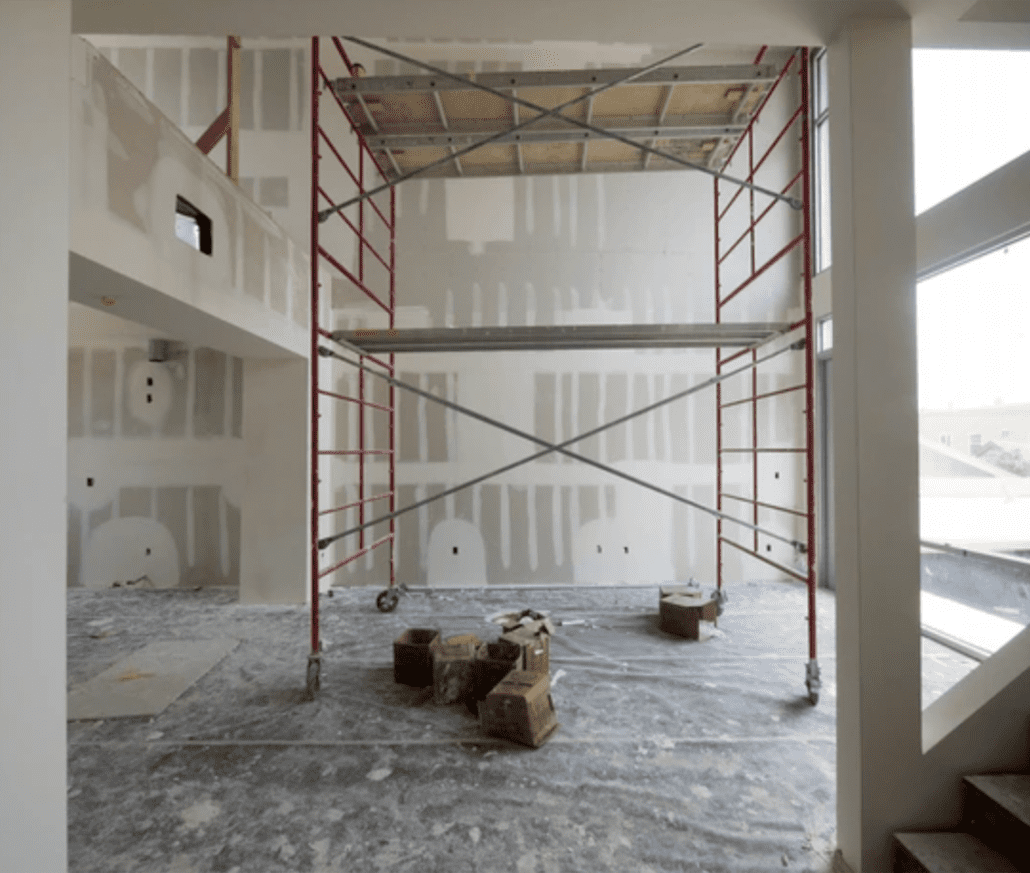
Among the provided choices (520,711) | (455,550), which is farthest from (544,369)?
(520,711)

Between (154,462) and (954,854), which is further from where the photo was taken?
(154,462)

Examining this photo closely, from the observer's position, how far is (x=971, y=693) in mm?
1494

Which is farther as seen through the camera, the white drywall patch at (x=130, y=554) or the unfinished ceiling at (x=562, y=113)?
the white drywall patch at (x=130, y=554)

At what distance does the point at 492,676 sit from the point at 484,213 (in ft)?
12.2

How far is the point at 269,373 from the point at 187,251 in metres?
1.52

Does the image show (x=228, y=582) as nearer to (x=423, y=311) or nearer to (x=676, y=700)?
(x=423, y=311)

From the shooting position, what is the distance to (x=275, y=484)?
4.01 metres

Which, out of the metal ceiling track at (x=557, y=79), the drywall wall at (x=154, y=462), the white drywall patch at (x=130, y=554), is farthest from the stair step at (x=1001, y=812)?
the white drywall patch at (x=130, y=554)

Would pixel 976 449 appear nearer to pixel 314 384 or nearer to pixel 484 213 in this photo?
pixel 484 213

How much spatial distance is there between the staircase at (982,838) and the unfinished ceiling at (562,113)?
9.17 ft

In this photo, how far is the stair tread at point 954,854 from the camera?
128 cm

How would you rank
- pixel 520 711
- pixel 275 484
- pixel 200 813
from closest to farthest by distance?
pixel 200 813 < pixel 520 711 < pixel 275 484

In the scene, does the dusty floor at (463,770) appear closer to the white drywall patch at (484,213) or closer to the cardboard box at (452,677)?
the cardboard box at (452,677)

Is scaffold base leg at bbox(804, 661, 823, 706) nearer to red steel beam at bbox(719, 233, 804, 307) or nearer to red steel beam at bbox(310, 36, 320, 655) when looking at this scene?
red steel beam at bbox(719, 233, 804, 307)
